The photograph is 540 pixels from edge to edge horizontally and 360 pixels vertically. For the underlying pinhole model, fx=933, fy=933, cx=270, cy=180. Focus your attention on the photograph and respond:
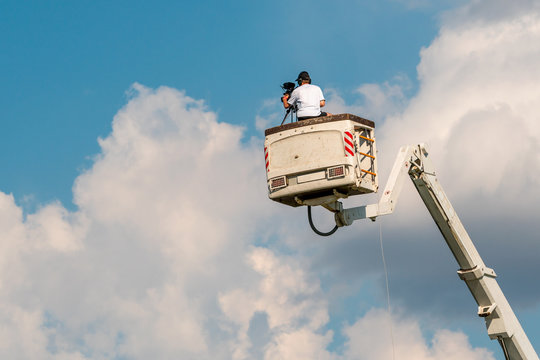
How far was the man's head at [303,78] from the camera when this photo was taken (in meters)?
21.7

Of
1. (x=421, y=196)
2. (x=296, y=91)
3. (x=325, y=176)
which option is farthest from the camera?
(x=421, y=196)

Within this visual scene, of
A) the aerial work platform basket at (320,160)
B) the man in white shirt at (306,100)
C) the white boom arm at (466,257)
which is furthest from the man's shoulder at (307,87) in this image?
the white boom arm at (466,257)

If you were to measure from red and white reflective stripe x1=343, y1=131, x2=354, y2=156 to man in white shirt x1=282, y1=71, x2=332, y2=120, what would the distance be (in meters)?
1.17

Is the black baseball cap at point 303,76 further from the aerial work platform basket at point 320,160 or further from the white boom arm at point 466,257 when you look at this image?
the white boom arm at point 466,257

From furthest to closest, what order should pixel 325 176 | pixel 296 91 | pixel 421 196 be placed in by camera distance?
pixel 421 196
pixel 296 91
pixel 325 176

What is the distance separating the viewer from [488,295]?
2398 cm

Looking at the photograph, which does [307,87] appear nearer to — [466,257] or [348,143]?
[348,143]

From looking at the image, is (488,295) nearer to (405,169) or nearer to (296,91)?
(405,169)

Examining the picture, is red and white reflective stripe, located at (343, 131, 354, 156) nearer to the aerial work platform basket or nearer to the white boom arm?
the aerial work platform basket

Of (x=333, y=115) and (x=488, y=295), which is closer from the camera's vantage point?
(x=333, y=115)

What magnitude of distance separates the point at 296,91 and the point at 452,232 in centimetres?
556

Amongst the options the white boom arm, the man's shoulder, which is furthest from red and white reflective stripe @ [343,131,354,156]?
the man's shoulder

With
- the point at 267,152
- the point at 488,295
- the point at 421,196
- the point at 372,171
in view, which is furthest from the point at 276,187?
the point at 488,295

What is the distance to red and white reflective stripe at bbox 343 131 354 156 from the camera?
19828 millimetres
